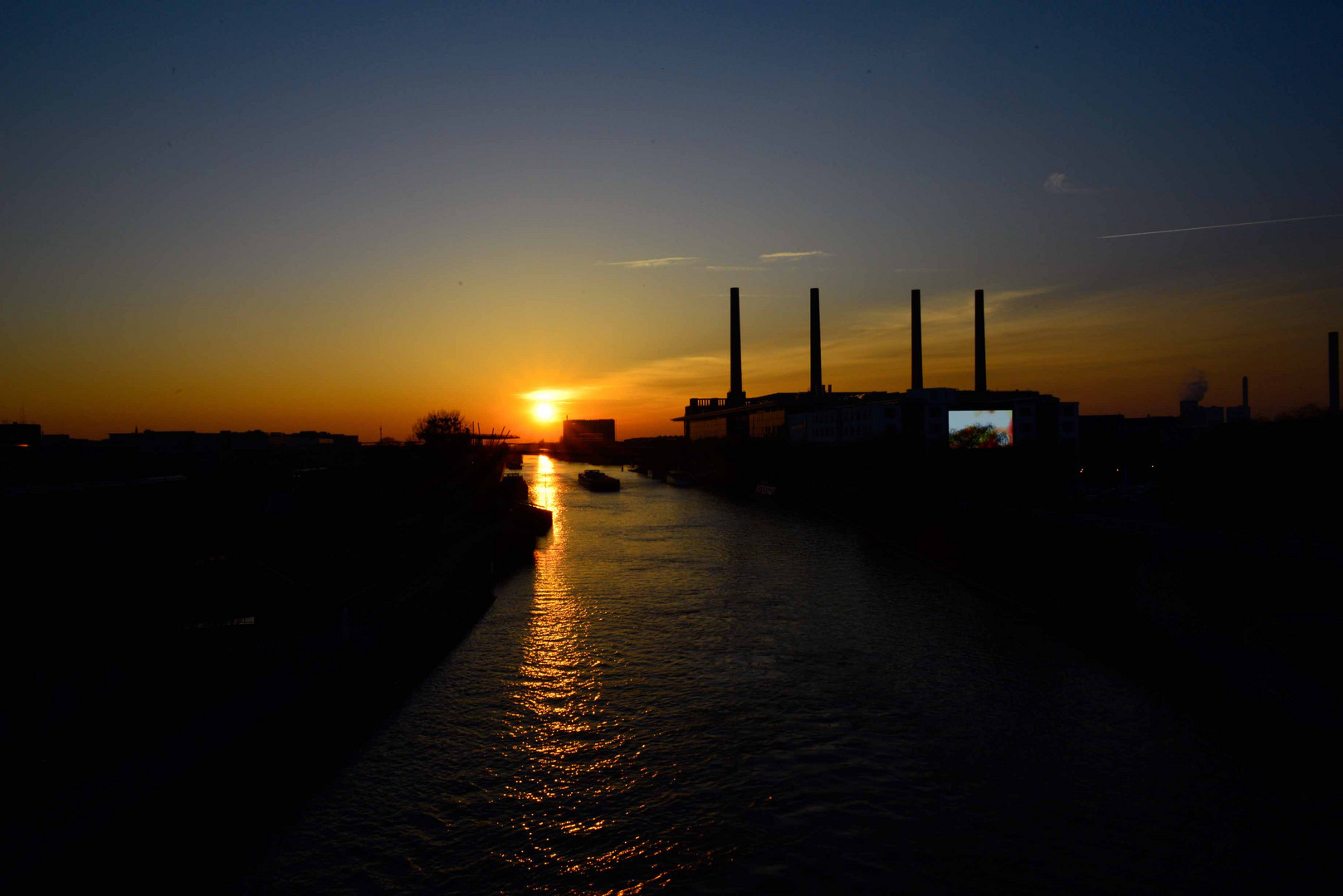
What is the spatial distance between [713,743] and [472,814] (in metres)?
4.75

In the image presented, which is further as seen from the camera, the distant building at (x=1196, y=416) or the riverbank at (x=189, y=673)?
the distant building at (x=1196, y=416)

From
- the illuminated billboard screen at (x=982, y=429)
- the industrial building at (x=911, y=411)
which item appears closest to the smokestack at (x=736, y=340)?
the industrial building at (x=911, y=411)

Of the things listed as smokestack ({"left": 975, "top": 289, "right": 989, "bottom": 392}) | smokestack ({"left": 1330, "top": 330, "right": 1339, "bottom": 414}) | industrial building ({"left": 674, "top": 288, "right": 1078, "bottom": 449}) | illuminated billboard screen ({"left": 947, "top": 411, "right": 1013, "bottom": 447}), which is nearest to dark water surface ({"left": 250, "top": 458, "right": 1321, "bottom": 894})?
industrial building ({"left": 674, "top": 288, "right": 1078, "bottom": 449})

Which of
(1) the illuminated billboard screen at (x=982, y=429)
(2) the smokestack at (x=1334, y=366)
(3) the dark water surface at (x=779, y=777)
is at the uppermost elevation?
(2) the smokestack at (x=1334, y=366)

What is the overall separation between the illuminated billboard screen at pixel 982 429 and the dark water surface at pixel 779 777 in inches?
2014

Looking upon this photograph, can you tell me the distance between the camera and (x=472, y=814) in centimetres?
1177

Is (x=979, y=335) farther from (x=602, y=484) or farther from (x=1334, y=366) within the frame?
(x=602, y=484)

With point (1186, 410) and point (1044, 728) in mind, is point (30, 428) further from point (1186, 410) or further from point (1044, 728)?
point (1186, 410)

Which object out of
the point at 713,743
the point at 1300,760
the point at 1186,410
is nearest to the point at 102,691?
the point at 713,743

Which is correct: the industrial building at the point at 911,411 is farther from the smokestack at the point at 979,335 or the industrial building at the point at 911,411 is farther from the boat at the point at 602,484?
the boat at the point at 602,484

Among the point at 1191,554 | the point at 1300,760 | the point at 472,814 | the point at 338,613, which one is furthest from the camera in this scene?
the point at 1191,554

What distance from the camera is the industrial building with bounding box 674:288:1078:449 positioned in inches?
2918

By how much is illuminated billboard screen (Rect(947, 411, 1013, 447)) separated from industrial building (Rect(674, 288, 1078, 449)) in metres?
0.18

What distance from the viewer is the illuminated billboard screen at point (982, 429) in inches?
2753
